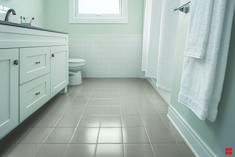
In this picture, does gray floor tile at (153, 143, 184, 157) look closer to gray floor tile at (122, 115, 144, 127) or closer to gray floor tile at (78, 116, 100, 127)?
gray floor tile at (122, 115, 144, 127)

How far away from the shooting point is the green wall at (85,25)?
3.79 metres

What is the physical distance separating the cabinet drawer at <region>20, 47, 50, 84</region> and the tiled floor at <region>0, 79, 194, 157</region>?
44cm

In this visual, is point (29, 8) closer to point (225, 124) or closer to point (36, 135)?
point (36, 135)

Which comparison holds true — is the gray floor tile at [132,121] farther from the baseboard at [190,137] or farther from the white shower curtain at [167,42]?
the white shower curtain at [167,42]

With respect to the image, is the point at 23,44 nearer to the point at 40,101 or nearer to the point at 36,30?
the point at 36,30

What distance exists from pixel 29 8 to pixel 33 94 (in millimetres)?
1979

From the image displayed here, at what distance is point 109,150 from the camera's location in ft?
4.47

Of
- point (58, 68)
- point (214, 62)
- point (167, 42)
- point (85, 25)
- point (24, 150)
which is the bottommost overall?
point (24, 150)

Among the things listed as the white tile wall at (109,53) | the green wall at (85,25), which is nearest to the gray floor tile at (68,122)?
the white tile wall at (109,53)

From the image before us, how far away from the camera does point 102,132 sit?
1.63 m

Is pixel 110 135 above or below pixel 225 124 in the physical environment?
below

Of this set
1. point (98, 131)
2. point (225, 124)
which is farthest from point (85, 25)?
point (225, 124)

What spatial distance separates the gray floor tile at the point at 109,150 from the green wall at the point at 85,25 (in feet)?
9.33

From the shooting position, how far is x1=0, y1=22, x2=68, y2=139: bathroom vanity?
4.26 feet
